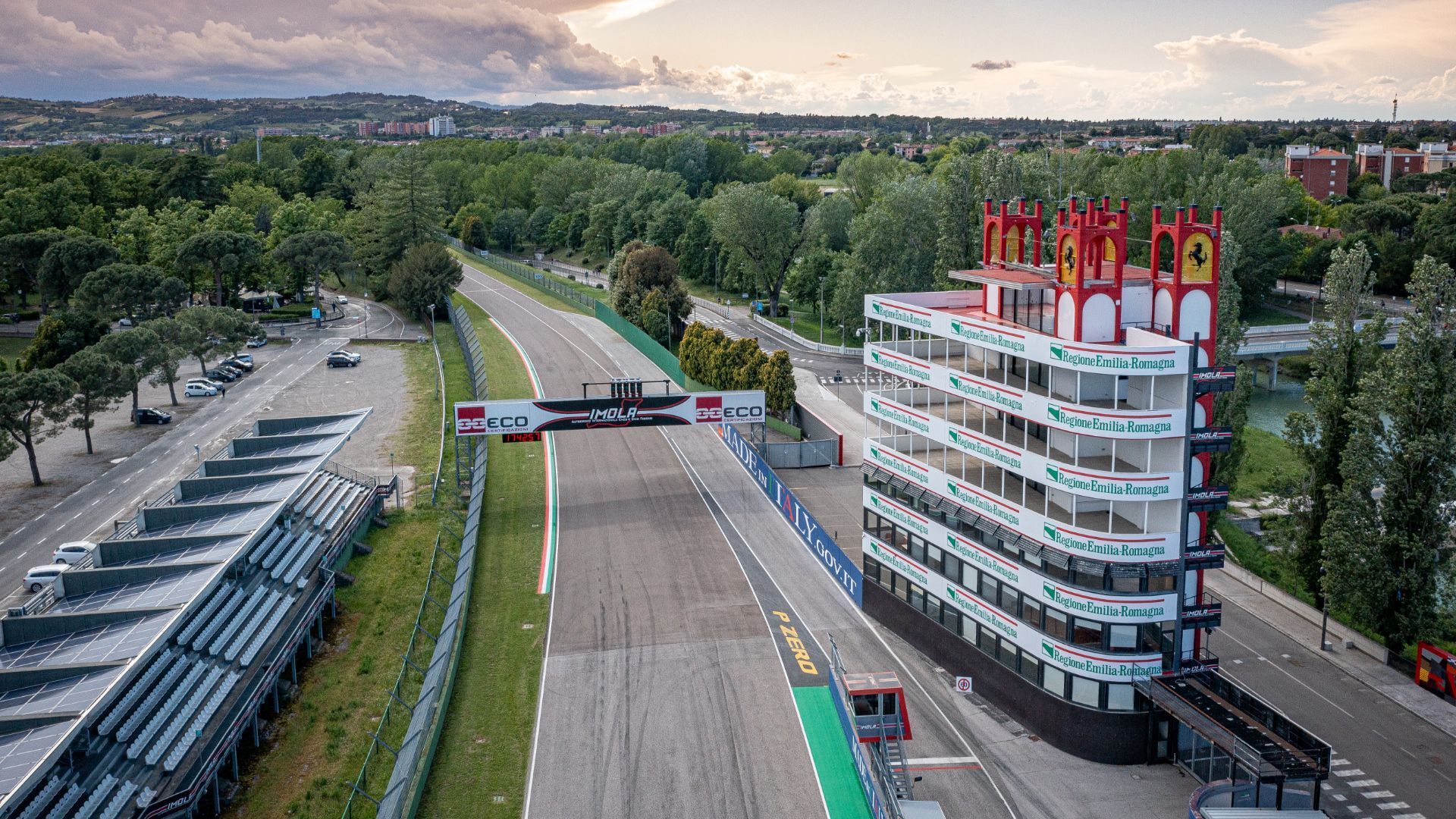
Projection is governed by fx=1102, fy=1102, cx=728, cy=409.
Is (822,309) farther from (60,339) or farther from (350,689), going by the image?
(350,689)

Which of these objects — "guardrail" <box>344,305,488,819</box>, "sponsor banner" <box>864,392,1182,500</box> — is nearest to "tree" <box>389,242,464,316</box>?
"guardrail" <box>344,305,488,819</box>

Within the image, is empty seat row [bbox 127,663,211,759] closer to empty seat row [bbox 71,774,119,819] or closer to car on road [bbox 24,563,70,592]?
empty seat row [bbox 71,774,119,819]

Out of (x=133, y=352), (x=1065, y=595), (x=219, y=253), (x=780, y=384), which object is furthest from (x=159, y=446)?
(x=1065, y=595)

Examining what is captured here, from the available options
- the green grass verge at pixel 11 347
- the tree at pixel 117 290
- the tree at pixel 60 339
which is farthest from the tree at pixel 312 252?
the tree at pixel 60 339

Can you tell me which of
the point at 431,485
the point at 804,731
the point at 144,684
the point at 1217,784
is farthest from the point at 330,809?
the point at 431,485

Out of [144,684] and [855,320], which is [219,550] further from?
[855,320]

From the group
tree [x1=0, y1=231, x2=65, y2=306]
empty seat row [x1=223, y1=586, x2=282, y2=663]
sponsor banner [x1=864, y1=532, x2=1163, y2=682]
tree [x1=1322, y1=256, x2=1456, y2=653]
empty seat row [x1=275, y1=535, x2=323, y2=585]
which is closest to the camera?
sponsor banner [x1=864, y1=532, x2=1163, y2=682]
